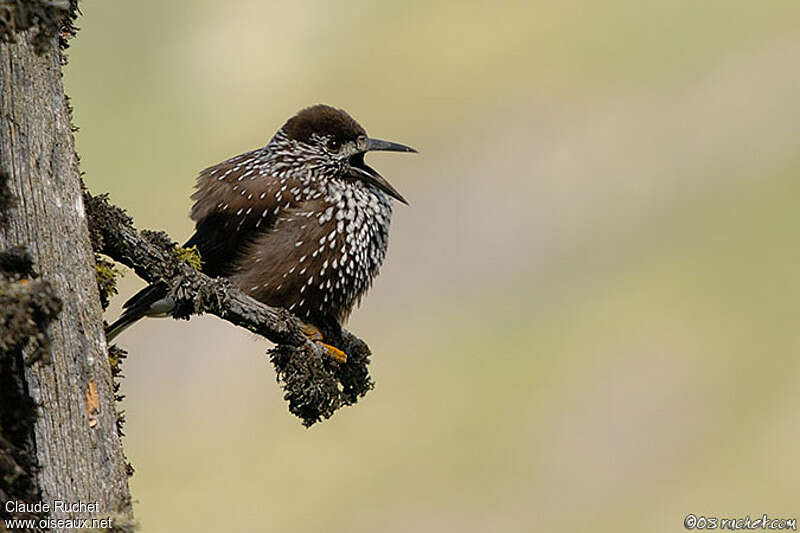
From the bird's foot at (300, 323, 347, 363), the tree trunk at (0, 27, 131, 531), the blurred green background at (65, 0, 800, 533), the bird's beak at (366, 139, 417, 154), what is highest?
the blurred green background at (65, 0, 800, 533)

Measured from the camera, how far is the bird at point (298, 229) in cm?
781

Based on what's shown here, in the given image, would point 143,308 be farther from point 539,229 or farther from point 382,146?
point 539,229

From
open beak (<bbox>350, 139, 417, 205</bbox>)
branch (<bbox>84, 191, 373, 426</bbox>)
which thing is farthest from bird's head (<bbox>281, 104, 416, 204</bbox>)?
branch (<bbox>84, 191, 373, 426</bbox>)

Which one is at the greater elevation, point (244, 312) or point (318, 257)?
point (318, 257)

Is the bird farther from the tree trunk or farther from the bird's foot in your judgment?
the tree trunk

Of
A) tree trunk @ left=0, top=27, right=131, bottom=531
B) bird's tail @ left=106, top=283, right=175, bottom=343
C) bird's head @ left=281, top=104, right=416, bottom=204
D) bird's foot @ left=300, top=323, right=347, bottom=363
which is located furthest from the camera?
bird's head @ left=281, top=104, right=416, bottom=204

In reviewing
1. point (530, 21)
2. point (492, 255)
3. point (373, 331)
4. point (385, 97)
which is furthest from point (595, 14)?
point (373, 331)

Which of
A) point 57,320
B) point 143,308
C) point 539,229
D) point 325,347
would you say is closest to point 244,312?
point 143,308

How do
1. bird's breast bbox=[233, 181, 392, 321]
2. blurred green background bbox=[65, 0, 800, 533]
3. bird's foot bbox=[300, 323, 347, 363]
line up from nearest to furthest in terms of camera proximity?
bird's foot bbox=[300, 323, 347, 363] → bird's breast bbox=[233, 181, 392, 321] → blurred green background bbox=[65, 0, 800, 533]

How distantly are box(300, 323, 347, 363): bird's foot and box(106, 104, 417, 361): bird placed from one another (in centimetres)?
15

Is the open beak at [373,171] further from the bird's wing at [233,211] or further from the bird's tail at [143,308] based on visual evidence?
the bird's tail at [143,308]

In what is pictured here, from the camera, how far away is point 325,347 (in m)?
7.09

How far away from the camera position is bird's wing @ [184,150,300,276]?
26.0 feet

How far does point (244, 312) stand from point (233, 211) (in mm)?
2006
